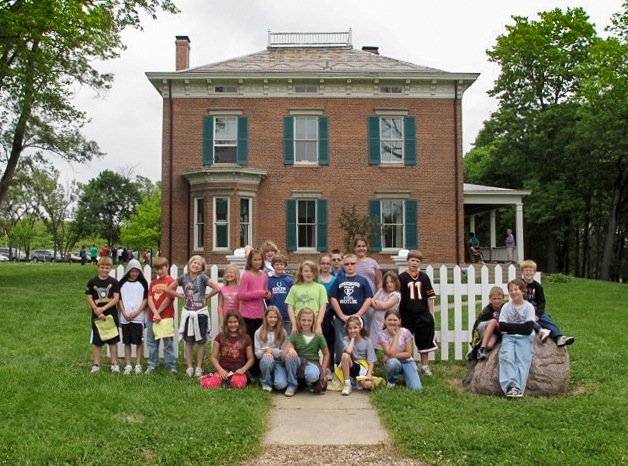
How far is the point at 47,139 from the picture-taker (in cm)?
2536

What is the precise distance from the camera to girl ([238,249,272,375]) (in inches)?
279

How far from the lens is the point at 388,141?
69.4 ft

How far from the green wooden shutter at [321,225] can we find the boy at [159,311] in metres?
13.4

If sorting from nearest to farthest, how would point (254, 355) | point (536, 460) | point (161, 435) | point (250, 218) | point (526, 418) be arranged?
point (536, 460) → point (161, 435) → point (526, 418) → point (254, 355) → point (250, 218)

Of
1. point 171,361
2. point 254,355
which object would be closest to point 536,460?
point 254,355

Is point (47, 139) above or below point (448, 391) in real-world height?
above

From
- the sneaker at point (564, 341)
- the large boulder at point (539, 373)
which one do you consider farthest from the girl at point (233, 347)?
the sneaker at point (564, 341)

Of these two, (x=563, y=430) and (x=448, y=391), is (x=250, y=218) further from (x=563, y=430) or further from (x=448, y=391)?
(x=563, y=430)

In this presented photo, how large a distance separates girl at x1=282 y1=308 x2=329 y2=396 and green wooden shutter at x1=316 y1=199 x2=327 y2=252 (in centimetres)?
1401

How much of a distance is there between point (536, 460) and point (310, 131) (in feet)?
58.3

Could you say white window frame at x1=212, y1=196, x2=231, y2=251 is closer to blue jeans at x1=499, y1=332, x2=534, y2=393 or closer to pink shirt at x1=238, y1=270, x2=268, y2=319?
pink shirt at x1=238, y1=270, x2=268, y2=319

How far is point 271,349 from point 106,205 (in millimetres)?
68742

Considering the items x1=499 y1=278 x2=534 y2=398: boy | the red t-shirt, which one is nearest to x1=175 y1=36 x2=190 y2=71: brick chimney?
the red t-shirt

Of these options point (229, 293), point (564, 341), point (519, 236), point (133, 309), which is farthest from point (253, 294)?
point (519, 236)
